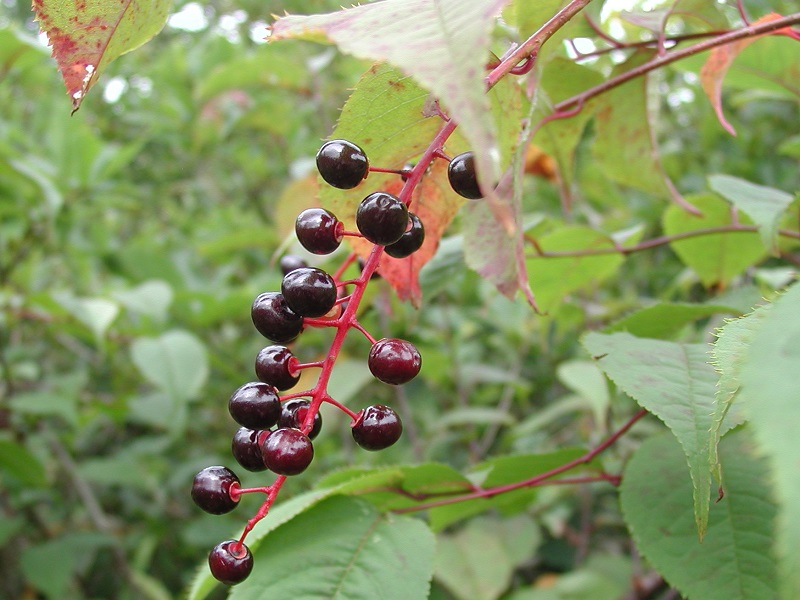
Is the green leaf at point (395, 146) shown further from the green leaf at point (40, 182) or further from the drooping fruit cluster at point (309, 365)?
the green leaf at point (40, 182)

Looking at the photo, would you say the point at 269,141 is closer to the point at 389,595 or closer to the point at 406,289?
the point at 406,289

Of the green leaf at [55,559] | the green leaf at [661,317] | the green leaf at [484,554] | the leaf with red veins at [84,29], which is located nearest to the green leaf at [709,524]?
the green leaf at [661,317]

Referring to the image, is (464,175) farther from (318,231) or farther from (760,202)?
(760,202)

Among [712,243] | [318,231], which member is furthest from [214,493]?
[712,243]

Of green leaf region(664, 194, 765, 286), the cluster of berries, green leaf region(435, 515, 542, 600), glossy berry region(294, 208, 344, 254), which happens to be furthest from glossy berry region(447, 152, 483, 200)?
green leaf region(435, 515, 542, 600)

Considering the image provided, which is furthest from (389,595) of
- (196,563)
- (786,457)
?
(196,563)
